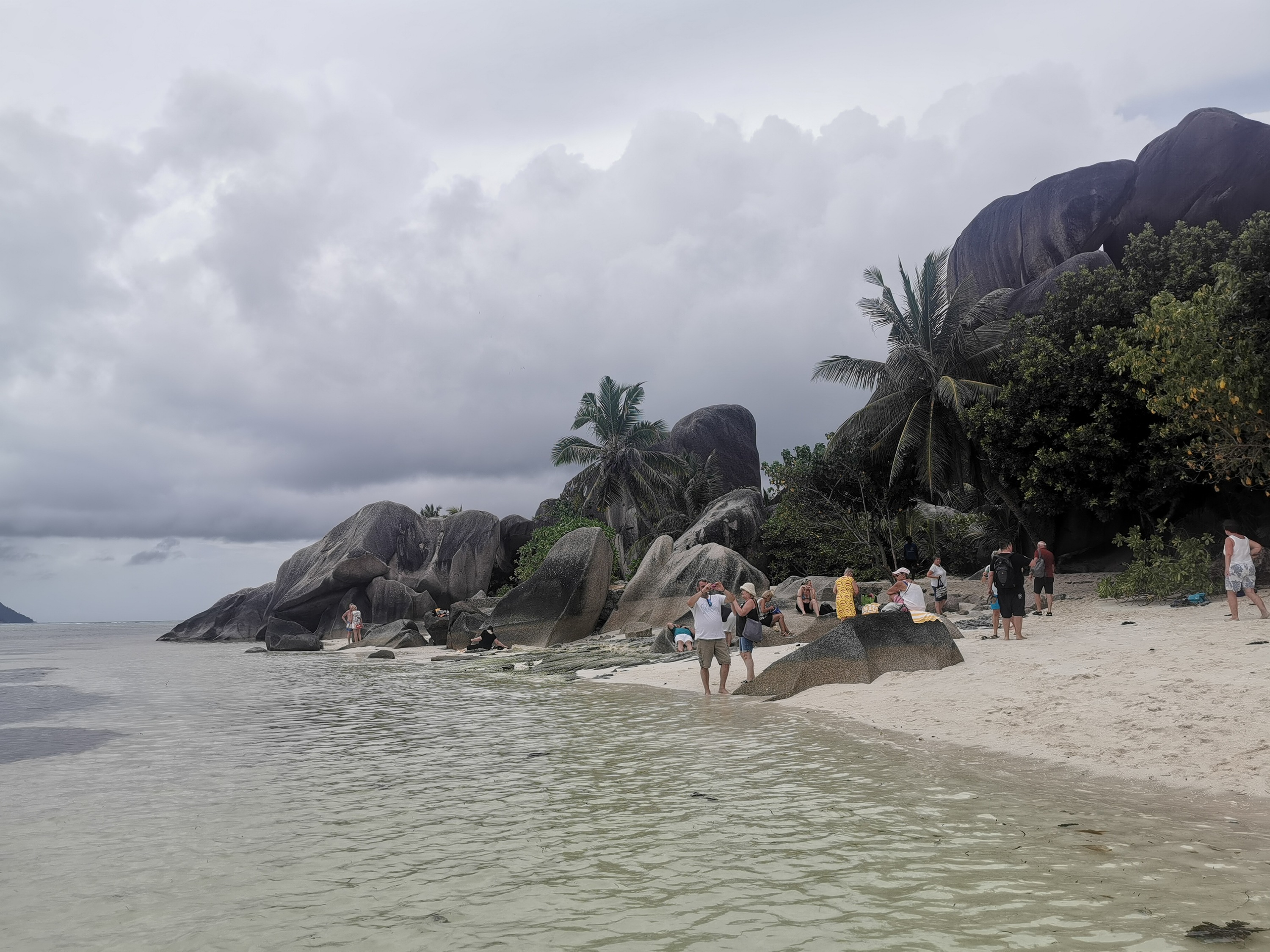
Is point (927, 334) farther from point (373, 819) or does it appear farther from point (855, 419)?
point (373, 819)

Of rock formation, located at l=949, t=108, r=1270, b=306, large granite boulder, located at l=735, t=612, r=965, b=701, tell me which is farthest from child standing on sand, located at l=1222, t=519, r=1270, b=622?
Result: rock formation, located at l=949, t=108, r=1270, b=306

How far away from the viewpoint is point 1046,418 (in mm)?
22656

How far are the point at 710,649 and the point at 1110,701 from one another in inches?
213

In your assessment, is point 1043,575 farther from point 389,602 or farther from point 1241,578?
point 389,602

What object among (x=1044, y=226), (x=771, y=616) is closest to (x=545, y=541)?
(x=771, y=616)

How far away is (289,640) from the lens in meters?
37.1

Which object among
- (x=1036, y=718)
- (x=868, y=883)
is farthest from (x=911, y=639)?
(x=868, y=883)

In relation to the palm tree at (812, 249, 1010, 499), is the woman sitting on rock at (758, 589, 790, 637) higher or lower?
lower

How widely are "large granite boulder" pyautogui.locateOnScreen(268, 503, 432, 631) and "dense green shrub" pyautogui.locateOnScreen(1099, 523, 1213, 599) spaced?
3763 cm

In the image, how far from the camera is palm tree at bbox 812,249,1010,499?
2847 cm

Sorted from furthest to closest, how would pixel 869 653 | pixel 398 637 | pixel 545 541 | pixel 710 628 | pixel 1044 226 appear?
pixel 545 541
pixel 1044 226
pixel 398 637
pixel 710 628
pixel 869 653

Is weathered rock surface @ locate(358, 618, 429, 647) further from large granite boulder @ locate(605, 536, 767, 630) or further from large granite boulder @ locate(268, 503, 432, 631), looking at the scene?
large granite boulder @ locate(268, 503, 432, 631)

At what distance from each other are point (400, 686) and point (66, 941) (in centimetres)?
1374

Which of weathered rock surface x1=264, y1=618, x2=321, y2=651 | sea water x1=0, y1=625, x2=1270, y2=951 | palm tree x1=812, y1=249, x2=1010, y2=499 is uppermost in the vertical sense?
palm tree x1=812, y1=249, x2=1010, y2=499
